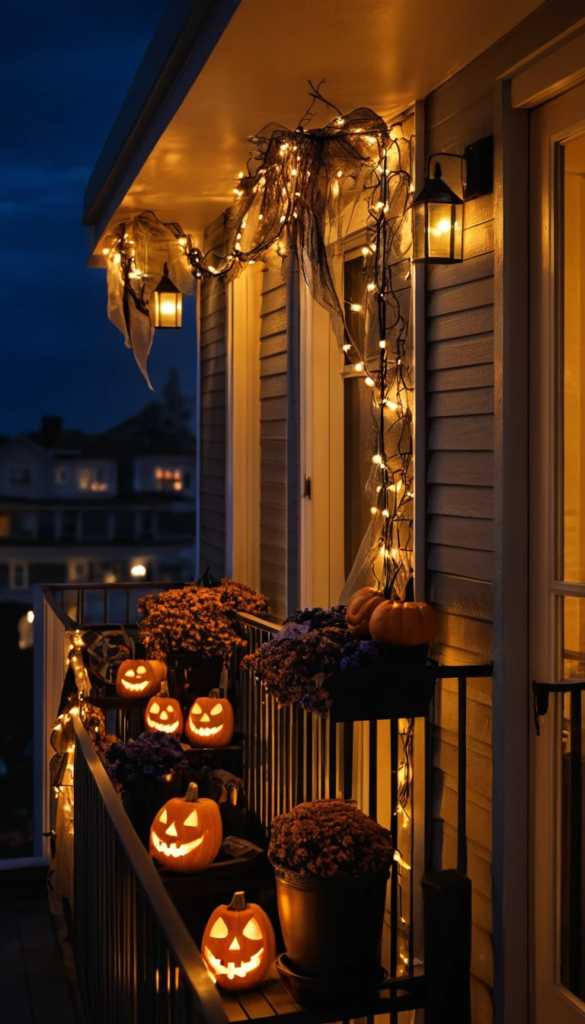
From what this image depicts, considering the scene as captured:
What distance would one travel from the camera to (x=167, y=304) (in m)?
5.74

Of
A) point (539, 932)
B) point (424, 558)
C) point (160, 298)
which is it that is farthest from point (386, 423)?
point (160, 298)

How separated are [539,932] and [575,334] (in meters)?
1.58

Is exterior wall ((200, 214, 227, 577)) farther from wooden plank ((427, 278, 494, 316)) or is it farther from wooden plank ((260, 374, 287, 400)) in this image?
wooden plank ((427, 278, 494, 316))

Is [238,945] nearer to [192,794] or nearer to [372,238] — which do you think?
[192,794]

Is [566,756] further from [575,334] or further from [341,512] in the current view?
[341,512]

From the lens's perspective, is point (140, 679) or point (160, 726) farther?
point (140, 679)

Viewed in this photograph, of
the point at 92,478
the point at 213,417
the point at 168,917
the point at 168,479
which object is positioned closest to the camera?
the point at 168,917

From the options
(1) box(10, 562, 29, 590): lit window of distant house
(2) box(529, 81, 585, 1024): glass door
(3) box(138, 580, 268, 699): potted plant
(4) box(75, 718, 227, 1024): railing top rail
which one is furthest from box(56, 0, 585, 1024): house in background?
(1) box(10, 562, 29, 590): lit window of distant house

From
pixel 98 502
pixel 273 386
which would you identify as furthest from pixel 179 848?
pixel 98 502

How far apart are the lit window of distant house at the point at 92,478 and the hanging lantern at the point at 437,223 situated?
77.3ft

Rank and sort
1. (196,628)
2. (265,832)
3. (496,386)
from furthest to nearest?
(196,628)
(265,832)
(496,386)

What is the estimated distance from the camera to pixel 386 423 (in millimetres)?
3877

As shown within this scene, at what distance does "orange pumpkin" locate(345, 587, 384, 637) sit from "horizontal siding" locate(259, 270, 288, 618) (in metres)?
1.72

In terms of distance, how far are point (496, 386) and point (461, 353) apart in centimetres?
29
